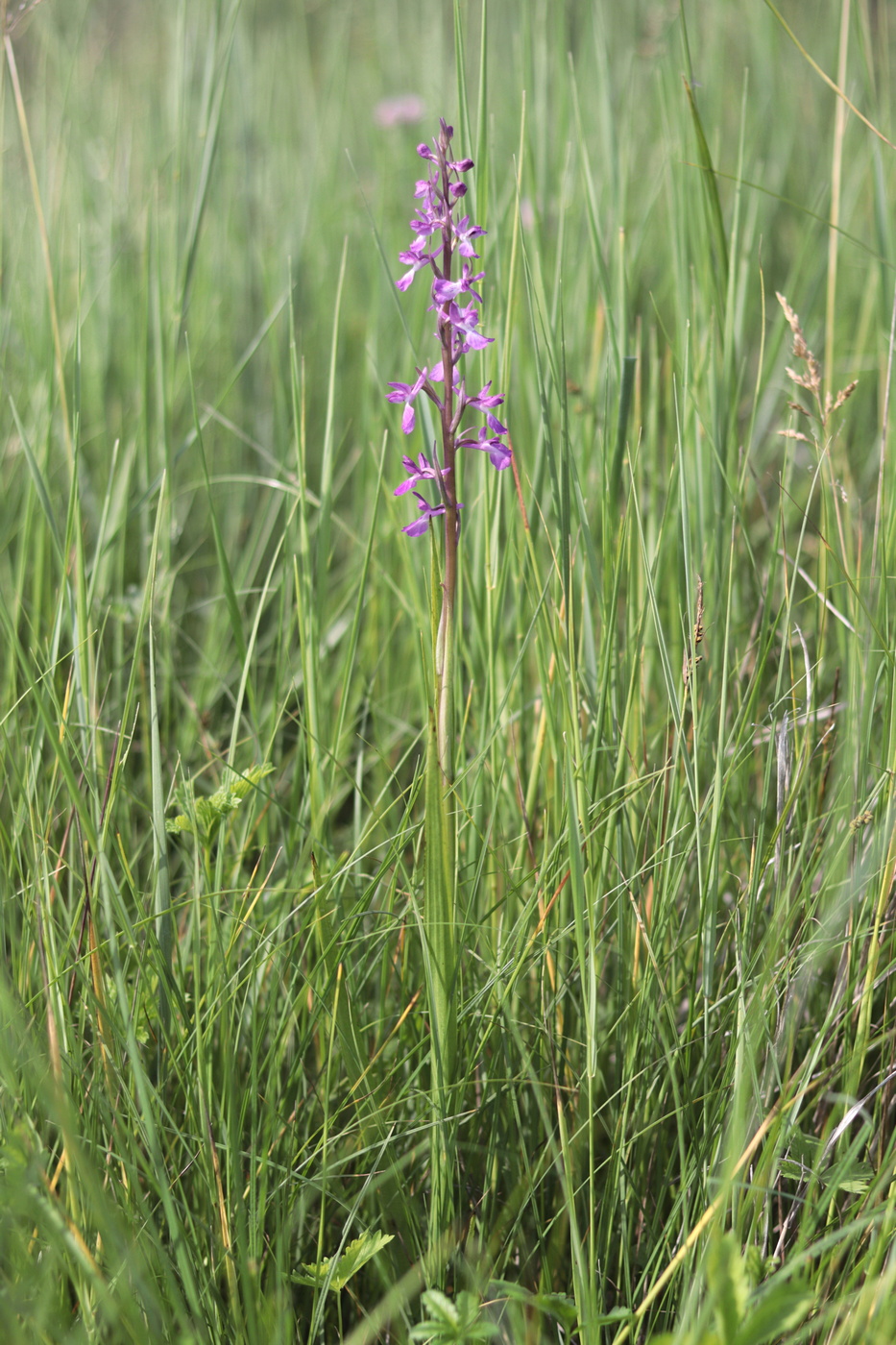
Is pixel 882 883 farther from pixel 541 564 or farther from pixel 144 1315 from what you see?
pixel 144 1315

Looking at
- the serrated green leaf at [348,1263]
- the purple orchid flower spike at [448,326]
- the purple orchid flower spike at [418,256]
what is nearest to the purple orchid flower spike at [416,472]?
the purple orchid flower spike at [448,326]

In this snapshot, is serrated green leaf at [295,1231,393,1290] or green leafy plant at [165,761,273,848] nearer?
serrated green leaf at [295,1231,393,1290]

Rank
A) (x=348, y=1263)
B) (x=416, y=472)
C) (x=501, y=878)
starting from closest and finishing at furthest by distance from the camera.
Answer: (x=348, y=1263) < (x=416, y=472) < (x=501, y=878)

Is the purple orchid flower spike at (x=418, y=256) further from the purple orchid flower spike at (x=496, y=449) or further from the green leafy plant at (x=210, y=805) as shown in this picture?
the green leafy plant at (x=210, y=805)

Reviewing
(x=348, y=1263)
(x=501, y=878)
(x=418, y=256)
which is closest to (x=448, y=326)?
(x=418, y=256)

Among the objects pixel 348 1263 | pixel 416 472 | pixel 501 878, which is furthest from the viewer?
pixel 501 878

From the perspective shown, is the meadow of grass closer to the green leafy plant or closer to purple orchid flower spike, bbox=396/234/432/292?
the green leafy plant

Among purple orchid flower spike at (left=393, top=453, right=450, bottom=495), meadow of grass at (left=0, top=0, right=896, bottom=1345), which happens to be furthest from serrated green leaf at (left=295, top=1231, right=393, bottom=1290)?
purple orchid flower spike at (left=393, top=453, right=450, bottom=495)

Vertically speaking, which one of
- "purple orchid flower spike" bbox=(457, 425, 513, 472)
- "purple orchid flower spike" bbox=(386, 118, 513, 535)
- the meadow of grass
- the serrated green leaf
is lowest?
the serrated green leaf

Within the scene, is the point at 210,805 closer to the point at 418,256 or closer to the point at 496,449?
the point at 496,449

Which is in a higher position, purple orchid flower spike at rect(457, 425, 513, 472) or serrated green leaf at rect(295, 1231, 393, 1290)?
purple orchid flower spike at rect(457, 425, 513, 472)

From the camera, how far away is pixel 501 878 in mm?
1216

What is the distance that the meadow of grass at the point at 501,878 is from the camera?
33.5 inches

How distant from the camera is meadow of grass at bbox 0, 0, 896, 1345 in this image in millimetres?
852
